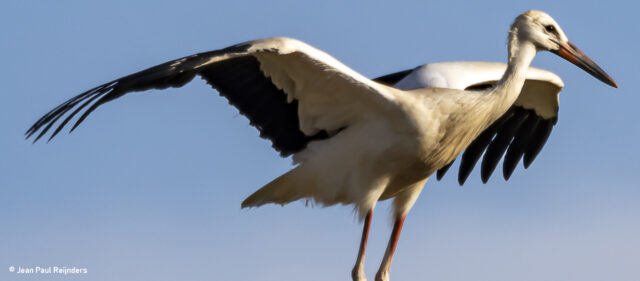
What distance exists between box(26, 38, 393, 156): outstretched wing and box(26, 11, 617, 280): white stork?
1 cm

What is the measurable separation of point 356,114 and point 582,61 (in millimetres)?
1878

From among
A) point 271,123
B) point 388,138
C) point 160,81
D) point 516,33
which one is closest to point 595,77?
point 516,33

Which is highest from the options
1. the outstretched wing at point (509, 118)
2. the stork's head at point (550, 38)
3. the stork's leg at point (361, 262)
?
the stork's head at point (550, 38)

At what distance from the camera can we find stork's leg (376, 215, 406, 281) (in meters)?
11.2

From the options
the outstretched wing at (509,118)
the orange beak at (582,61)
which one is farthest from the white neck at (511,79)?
the outstretched wing at (509,118)

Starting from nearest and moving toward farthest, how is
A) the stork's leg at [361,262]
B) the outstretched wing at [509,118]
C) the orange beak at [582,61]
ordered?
the orange beak at [582,61], the stork's leg at [361,262], the outstretched wing at [509,118]

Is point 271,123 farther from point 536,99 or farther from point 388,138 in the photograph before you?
point 536,99

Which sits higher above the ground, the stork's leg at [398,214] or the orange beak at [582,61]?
the orange beak at [582,61]

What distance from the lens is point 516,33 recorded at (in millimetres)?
10367

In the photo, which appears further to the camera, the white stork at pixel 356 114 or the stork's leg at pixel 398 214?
the stork's leg at pixel 398 214

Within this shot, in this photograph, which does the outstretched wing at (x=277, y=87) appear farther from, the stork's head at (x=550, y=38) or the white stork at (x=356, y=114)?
the stork's head at (x=550, y=38)

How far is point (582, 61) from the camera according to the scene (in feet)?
35.1

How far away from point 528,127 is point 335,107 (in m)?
2.53

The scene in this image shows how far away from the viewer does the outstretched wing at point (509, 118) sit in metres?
11.2
